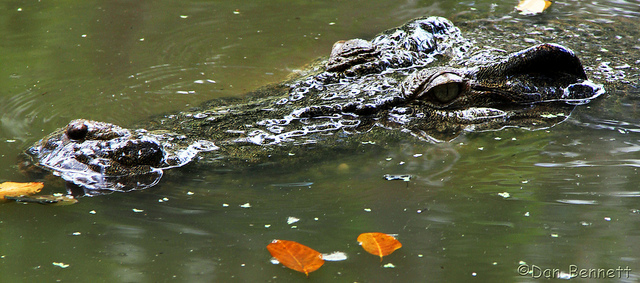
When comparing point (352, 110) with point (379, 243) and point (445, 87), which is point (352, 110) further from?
point (379, 243)

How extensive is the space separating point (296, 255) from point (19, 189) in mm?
1841

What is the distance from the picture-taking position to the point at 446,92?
431 centimetres

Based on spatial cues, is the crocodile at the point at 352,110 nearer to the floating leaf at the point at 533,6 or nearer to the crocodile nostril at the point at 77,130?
the crocodile nostril at the point at 77,130

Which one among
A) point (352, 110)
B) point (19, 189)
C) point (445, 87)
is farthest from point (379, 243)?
point (19, 189)

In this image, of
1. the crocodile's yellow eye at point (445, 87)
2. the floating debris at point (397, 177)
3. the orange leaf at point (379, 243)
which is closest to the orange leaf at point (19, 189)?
the orange leaf at point (379, 243)

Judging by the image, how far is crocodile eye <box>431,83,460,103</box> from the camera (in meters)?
4.27

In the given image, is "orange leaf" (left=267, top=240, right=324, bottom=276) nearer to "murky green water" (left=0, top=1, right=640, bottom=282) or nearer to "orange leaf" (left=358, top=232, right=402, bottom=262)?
"murky green water" (left=0, top=1, right=640, bottom=282)

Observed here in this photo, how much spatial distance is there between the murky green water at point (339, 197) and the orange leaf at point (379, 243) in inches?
2.0

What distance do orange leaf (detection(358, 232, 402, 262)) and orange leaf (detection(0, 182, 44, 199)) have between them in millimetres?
2025

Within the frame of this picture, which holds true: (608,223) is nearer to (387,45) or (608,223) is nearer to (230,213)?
(230,213)

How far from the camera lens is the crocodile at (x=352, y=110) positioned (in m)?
3.57

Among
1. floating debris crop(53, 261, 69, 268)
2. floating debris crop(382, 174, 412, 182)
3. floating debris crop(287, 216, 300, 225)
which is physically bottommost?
floating debris crop(382, 174, 412, 182)

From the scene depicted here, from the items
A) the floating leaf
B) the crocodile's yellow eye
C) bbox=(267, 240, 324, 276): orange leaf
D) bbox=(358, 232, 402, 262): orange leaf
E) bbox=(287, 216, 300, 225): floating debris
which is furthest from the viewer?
the floating leaf

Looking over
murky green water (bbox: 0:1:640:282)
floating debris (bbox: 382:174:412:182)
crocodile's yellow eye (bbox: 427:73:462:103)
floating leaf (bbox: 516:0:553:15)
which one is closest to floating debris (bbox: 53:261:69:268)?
murky green water (bbox: 0:1:640:282)
